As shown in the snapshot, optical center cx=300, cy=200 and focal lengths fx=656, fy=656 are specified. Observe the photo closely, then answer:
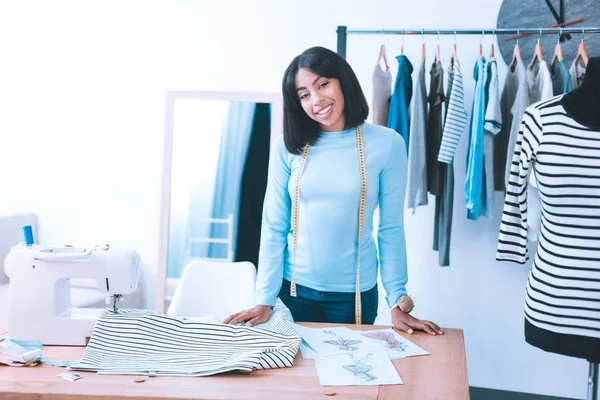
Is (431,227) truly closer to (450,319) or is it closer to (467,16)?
(450,319)

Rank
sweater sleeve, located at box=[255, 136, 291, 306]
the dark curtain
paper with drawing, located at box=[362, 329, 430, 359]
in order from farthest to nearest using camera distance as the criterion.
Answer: the dark curtain → sweater sleeve, located at box=[255, 136, 291, 306] → paper with drawing, located at box=[362, 329, 430, 359]

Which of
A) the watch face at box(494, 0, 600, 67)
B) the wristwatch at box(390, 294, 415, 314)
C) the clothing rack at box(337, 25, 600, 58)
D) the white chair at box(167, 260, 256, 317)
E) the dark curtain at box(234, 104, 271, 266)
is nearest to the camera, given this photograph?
the wristwatch at box(390, 294, 415, 314)

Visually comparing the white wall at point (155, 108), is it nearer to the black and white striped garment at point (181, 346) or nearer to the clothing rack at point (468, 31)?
the clothing rack at point (468, 31)

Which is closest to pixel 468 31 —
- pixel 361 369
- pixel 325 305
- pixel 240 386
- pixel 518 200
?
pixel 518 200

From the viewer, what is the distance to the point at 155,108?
12.5ft

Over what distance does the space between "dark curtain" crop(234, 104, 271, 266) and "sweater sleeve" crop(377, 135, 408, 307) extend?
170 centimetres

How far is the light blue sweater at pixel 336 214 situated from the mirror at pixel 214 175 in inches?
62.8

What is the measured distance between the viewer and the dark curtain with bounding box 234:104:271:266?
3.61 meters

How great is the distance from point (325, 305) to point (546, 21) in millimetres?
1951

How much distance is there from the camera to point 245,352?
5.25 ft

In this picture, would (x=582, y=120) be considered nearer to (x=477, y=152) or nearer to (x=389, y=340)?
(x=389, y=340)

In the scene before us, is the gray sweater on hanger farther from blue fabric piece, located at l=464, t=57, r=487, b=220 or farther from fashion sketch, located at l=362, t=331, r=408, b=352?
fashion sketch, located at l=362, t=331, r=408, b=352

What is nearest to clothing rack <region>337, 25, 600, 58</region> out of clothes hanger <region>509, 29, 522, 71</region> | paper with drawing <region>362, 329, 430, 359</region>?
clothes hanger <region>509, 29, 522, 71</region>

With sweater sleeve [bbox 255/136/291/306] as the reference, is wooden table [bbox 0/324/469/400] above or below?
below
